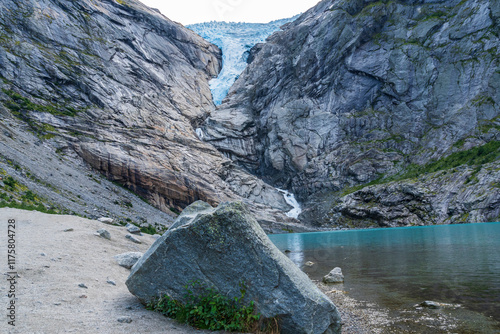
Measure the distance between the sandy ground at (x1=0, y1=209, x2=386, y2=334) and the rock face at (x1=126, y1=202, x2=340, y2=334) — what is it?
1.09 metres

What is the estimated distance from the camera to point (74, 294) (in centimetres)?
765

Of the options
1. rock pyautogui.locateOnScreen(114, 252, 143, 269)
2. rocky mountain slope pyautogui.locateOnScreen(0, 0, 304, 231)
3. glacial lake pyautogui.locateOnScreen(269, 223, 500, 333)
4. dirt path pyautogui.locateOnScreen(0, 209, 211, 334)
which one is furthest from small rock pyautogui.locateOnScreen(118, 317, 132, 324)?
rocky mountain slope pyautogui.locateOnScreen(0, 0, 304, 231)

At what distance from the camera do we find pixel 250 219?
7.85 m

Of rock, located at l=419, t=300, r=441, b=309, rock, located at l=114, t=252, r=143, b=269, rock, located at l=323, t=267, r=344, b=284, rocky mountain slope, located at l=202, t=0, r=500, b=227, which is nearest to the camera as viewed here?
rock, located at l=419, t=300, r=441, b=309

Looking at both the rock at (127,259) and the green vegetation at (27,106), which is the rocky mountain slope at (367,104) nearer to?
the green vegetation at (27,106)

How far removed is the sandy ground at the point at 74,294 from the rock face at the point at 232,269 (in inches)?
42.9

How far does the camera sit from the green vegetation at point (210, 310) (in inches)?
272

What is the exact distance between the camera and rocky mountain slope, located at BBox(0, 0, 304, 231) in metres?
75.6

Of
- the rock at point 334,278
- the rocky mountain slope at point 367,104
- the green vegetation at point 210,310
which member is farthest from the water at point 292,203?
the green vegetation at point 210,310

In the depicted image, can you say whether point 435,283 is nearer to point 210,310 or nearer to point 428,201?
point 210,310

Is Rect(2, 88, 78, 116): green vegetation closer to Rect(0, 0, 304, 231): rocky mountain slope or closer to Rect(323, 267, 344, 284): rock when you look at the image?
Rect(0, 0, 304, 231): rocky mountain slope

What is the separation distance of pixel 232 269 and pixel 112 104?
9961cm

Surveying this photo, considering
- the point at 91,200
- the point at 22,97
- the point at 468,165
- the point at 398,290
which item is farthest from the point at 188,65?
the point at 398,290

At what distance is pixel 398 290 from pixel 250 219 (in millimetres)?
11730
